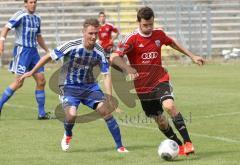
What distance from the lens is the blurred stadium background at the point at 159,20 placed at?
35.0 meters

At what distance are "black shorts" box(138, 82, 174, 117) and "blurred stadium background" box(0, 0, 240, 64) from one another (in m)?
24.6

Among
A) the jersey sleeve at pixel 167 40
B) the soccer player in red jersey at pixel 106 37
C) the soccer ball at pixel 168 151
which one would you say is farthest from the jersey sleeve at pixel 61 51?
the soccer player in red jersey at pixel 106 37

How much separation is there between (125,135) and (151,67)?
1997mm

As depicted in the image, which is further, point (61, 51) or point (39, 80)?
point (39, 80)

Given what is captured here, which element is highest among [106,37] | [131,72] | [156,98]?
[131,72]

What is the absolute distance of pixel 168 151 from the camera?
8555mm

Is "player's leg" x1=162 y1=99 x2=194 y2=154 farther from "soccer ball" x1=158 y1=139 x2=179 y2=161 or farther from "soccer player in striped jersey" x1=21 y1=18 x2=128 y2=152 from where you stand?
"soccer player in striped jersey" x1=21 y1=18 x2=128 y2=152

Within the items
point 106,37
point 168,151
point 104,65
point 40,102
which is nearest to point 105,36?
point 106,37

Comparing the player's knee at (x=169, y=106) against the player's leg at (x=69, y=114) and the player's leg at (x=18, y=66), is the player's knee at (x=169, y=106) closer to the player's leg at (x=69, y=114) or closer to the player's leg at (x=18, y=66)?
the player's leg at (x=69, y=114)

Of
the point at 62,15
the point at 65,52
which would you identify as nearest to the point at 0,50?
the point at 65,52

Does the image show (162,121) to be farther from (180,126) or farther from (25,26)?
(25,26)

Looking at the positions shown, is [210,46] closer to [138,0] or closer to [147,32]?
[138,0]

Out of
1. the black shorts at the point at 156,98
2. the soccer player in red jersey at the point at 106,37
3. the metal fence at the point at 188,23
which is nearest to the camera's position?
the black shorts at the point at 156,98

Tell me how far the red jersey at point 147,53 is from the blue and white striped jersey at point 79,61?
0.96 ft
